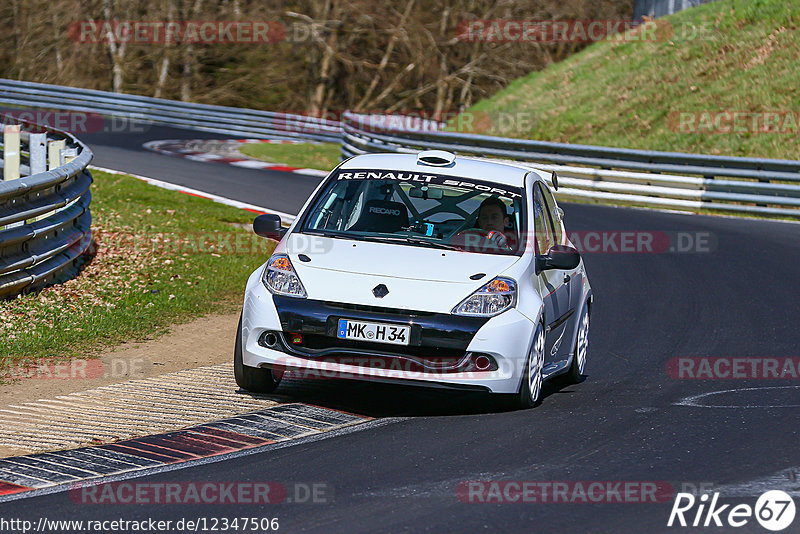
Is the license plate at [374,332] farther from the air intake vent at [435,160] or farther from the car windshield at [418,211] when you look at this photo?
the air intake vent at [435,160]

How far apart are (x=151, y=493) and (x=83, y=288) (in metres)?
6.21

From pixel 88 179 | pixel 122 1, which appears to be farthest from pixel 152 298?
pixel 122 1

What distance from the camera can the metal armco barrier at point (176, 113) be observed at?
32688mm

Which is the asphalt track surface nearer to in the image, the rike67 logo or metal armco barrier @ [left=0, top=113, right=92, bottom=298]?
the rike67 logo

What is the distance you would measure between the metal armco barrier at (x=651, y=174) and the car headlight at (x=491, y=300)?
1341cm

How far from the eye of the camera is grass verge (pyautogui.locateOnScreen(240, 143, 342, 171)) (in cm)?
2688

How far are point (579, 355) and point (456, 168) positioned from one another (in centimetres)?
174

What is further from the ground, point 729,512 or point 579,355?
point 729,512

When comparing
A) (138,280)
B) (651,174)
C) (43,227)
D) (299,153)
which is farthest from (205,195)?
(299,153)

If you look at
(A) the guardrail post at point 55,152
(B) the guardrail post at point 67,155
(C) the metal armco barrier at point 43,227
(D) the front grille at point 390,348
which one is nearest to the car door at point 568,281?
(D) the front grille at point 390,348

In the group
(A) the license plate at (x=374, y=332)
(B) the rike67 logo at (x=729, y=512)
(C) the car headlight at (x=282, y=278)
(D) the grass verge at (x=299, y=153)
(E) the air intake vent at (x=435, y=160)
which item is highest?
(E) the air intake vent at (x=435, y=160)

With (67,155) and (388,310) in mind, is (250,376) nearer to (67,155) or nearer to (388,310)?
(388,310)

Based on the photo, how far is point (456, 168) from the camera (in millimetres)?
8594

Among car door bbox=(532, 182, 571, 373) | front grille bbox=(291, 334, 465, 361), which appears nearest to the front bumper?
front grille bbox=(291, 334, 465, 361)
